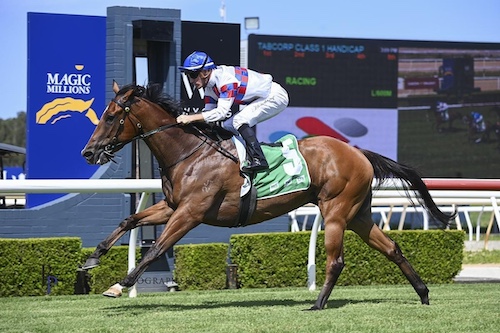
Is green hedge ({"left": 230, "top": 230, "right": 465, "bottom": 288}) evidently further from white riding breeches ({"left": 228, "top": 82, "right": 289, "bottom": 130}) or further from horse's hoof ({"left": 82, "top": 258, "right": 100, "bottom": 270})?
horse's hoof ({"left": 82, "top": 258, "right": 100, "bottom": 270})

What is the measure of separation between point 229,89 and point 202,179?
2.00 feet

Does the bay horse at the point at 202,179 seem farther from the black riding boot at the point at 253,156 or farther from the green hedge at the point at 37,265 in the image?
the green hedge at the point at 37,265

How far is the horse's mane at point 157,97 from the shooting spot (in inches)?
237

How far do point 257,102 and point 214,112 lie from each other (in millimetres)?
379

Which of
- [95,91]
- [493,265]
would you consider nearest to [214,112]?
[95,91]

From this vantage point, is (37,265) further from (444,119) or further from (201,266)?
(444,119)

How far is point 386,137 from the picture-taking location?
18078 millimetres

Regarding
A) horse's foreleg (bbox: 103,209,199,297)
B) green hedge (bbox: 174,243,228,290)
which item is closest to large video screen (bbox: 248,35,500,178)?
green hedge (bbox: 174,243,228,290)

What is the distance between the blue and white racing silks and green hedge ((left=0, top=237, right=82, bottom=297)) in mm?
2005

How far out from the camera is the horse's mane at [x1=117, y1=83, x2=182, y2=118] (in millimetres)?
6023

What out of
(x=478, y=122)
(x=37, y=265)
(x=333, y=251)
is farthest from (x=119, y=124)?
(x=478, y=122)

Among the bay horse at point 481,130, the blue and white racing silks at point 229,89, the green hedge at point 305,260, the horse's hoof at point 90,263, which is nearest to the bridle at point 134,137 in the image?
the blue and white racing silks at point 229,89

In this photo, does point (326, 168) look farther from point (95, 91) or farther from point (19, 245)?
point (95, 91)

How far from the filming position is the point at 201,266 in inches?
310
